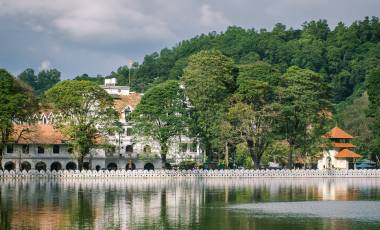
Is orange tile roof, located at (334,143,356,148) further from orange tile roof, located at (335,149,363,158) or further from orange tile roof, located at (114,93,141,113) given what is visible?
orange tile roof, located at (114,93,141,113)

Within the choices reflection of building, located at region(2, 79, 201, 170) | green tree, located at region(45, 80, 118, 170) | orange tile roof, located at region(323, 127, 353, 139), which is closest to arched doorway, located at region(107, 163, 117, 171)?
reflection of building, located at region(2, 79, 201, 170)

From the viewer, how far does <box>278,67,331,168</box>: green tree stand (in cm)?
11025

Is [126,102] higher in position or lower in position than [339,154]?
higher

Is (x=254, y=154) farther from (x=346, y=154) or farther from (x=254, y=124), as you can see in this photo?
(x=346, y=154)

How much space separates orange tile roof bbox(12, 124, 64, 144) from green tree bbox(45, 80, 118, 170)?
680 cm

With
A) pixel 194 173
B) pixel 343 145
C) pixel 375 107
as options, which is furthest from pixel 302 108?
pixel 343 145

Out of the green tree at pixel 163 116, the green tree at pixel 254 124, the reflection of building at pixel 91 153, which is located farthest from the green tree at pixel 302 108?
the green tree at pixel 163 116

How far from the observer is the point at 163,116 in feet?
357

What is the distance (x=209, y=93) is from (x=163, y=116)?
7.31 m

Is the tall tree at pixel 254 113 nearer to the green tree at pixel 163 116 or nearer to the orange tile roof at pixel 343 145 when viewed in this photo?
the green tree at pixel 163 116

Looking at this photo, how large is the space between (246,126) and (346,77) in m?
89.8

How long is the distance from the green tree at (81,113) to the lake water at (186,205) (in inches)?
404

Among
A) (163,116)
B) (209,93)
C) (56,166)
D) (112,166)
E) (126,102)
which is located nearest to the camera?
(163,116)

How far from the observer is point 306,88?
111688mm
